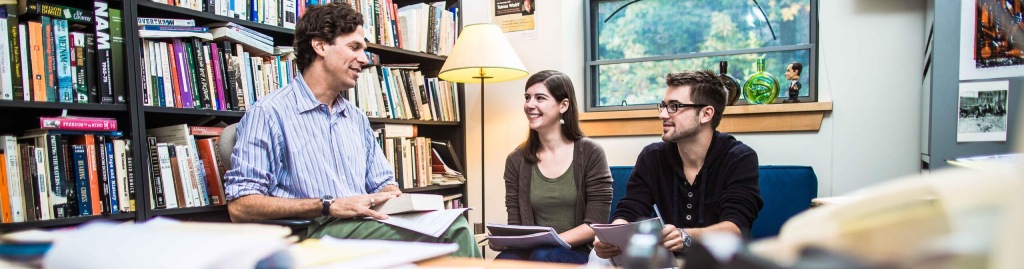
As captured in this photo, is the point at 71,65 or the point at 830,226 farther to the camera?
the point at 71,65

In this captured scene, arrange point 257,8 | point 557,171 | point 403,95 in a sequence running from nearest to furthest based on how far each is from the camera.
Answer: point 257,8
point 557,171
point 403,95

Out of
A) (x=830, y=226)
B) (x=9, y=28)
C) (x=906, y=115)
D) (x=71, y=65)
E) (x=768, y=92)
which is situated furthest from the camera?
(x=768, y=92)

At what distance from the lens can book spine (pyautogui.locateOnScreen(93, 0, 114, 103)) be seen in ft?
5.04

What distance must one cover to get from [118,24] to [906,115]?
2.90 metres

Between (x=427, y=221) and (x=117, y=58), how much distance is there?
106 centimetres

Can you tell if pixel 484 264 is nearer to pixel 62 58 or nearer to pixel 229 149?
pixel 229 149

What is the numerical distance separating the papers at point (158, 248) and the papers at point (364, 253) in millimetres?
67

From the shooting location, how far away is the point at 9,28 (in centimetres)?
139

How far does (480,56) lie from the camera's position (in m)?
2.44

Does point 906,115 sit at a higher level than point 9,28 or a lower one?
lower

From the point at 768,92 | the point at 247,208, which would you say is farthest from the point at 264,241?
the point at 768,92

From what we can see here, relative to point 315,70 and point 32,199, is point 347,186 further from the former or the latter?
point 32,199

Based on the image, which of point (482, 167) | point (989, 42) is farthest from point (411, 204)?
point (989, 42)

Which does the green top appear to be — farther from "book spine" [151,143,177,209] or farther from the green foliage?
"book spine" [151,143,177,209]
